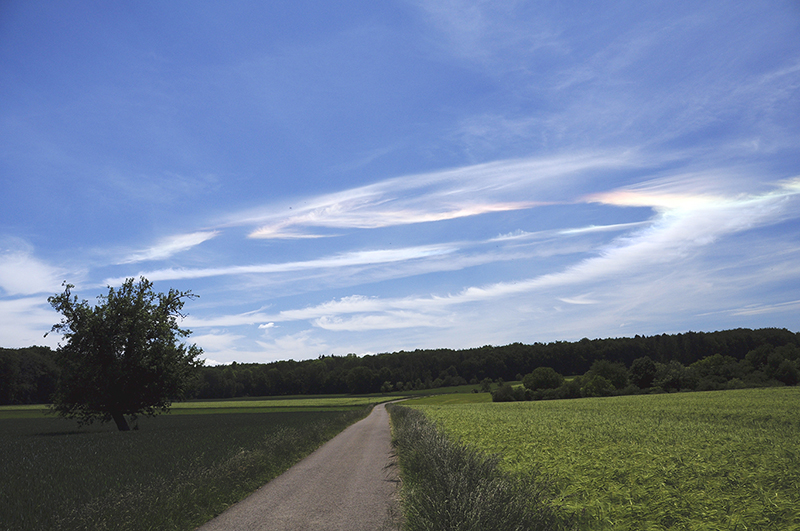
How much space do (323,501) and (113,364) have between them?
28.3m

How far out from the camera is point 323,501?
11883 mm

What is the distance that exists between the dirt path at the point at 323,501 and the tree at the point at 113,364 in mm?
20755

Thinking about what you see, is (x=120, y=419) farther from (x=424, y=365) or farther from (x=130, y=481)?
(x=424, y=365)

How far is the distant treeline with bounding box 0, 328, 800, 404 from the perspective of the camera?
104188 millimetres

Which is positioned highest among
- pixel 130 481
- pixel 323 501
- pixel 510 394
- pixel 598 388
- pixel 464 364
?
pixel 464 364

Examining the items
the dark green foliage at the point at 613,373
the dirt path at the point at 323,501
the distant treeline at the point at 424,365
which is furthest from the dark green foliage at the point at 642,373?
the dirt path at the point at 323,501

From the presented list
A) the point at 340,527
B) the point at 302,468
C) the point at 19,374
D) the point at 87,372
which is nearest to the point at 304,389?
the point at 19,374

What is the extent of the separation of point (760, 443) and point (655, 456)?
3.02 metres

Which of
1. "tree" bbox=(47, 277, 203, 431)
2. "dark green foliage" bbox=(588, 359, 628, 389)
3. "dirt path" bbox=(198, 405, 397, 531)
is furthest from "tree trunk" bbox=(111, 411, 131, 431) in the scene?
"dark green foliage" bbox=(588, 359, 628, 389)

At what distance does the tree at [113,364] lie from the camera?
1275 inches

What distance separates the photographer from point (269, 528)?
958cm

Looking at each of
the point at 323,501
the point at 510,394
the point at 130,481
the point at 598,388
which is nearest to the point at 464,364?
the point at 510,394

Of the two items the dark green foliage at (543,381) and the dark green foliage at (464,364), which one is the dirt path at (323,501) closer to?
the dark green foliage at (543,381)

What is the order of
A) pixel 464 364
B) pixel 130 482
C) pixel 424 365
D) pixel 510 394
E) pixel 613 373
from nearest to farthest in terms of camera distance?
pixel 130 482, pixel 510 394, pixel 613 373, pixel 464 364, pixel 424 365
